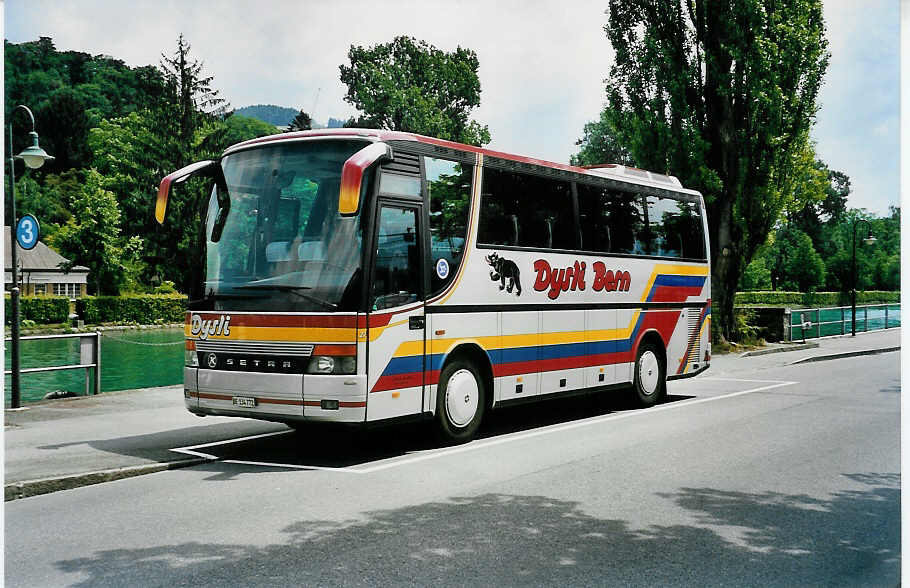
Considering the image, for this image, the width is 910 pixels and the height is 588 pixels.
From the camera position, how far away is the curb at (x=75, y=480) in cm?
790

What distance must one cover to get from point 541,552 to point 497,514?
1110 millimetres

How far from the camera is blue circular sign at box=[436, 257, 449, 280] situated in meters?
10.2

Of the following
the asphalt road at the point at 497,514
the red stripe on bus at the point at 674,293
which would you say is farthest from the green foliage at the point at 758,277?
the asphalt road at the point at 497,514

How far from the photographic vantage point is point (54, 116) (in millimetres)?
65000

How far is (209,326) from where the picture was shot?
9.84 meters

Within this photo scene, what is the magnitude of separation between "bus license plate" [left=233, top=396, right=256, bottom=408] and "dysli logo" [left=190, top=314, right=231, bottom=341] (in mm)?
692

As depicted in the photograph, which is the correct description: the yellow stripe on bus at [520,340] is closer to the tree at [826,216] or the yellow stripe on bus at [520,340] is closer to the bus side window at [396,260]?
the bus side window at [396,260]

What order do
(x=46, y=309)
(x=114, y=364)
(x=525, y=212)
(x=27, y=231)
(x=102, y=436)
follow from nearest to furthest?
(x=102, y=436)
(x=525, y=212)
(x=27, y=231)
(x=114, y=364)
(x=46, y=309)

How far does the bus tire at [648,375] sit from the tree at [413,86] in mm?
43851

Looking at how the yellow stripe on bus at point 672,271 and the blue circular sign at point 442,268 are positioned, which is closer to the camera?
the blue circular sign at point 442,268

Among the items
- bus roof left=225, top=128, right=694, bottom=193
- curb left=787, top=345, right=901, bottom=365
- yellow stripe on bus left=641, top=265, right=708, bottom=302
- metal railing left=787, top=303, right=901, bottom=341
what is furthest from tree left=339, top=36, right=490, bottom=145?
bus roof left=225, top=128, right=694, bottom=193

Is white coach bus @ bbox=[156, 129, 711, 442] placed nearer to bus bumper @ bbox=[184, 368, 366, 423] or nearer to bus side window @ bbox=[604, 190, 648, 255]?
bus bumper @ bbox=[184, 368, 366, 423]

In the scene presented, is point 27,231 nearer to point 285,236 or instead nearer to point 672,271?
point 285,236

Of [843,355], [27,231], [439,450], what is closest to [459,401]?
[439,450]
